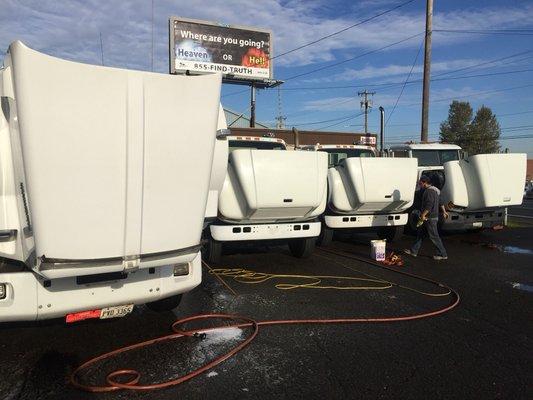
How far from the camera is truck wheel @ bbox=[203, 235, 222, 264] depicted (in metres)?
8.06

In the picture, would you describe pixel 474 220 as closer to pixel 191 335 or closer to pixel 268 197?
pixel 268 197

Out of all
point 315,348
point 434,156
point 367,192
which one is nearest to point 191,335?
point 315,348

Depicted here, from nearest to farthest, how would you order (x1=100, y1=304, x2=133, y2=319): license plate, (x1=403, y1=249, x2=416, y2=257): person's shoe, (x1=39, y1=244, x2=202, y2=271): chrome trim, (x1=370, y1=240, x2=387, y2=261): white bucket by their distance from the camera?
1. (x1=39, y1=244, x2=202, y2=271): chrome trim
2. (x1=100, y1=304, x2=133, y2=319): license plate
3. (x1=370, y1=240, x2=387, y2=261): white bucket
4. (x1=403, y1=249, x2=416, y2=257): person's shoe

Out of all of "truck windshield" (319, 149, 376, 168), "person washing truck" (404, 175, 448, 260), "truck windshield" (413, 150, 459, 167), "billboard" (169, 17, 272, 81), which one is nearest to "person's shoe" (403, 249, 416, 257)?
"person washing truck" (404, 175, 448, 260)

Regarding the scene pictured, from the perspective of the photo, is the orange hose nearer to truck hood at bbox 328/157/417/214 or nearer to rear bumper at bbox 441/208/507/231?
truck hood at bbox 328/157/417/214

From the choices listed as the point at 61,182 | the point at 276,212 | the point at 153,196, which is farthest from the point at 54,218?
the point at 276,212

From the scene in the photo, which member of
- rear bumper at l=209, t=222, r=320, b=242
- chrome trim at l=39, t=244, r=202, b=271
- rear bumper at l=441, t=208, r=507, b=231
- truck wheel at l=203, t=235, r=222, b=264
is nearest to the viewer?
chrome trim at l=39, t=244, r=202, b=271

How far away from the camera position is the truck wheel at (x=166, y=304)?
534 centimetres

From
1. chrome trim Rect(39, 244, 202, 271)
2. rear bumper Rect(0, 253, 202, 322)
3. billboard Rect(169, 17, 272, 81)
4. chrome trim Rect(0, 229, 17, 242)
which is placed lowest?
rear bumper Rect(0, 253, 202, 322)

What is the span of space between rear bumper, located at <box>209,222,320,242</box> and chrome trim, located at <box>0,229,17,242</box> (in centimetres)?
407

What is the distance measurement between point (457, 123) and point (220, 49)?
46860 mm

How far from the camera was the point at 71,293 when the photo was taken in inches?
161

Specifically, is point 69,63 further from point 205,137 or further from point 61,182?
point 205,137

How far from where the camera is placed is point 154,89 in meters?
3.75
